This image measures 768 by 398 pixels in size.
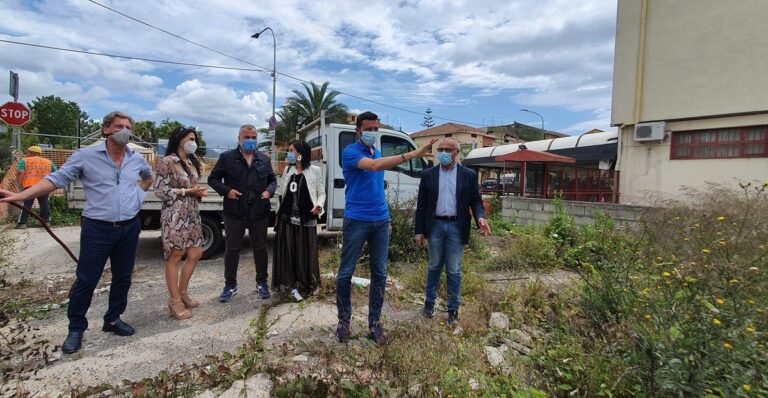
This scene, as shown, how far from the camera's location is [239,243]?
13.3ft

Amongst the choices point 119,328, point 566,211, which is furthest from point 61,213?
point 566,211

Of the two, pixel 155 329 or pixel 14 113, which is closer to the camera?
pixel 155 329

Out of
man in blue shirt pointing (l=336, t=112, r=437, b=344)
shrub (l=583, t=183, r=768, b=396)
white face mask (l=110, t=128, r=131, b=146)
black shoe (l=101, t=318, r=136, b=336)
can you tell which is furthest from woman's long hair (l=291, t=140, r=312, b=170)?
shrub (l=583, t=183, r=768, b=396)

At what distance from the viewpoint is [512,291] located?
3.93m

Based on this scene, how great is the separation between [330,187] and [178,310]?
9.26ft

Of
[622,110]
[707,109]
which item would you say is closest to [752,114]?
[707,109]

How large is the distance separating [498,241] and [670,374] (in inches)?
216

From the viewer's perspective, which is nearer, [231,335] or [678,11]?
[231,335]

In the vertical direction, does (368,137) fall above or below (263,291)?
above

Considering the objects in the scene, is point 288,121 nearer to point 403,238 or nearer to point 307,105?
point 307,105

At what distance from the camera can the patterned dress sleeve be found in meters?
3.58

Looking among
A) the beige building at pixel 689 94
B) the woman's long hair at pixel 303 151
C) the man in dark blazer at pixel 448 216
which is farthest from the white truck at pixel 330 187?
the beige building at pixel 689 94

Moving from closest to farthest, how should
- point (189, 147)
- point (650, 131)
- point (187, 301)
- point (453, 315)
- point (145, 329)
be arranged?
point (145, 329) < point (453, 315) < point (189, 147) < point (187, 301) < point (650, 131)

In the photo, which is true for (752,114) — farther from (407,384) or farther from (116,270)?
(116,270)
